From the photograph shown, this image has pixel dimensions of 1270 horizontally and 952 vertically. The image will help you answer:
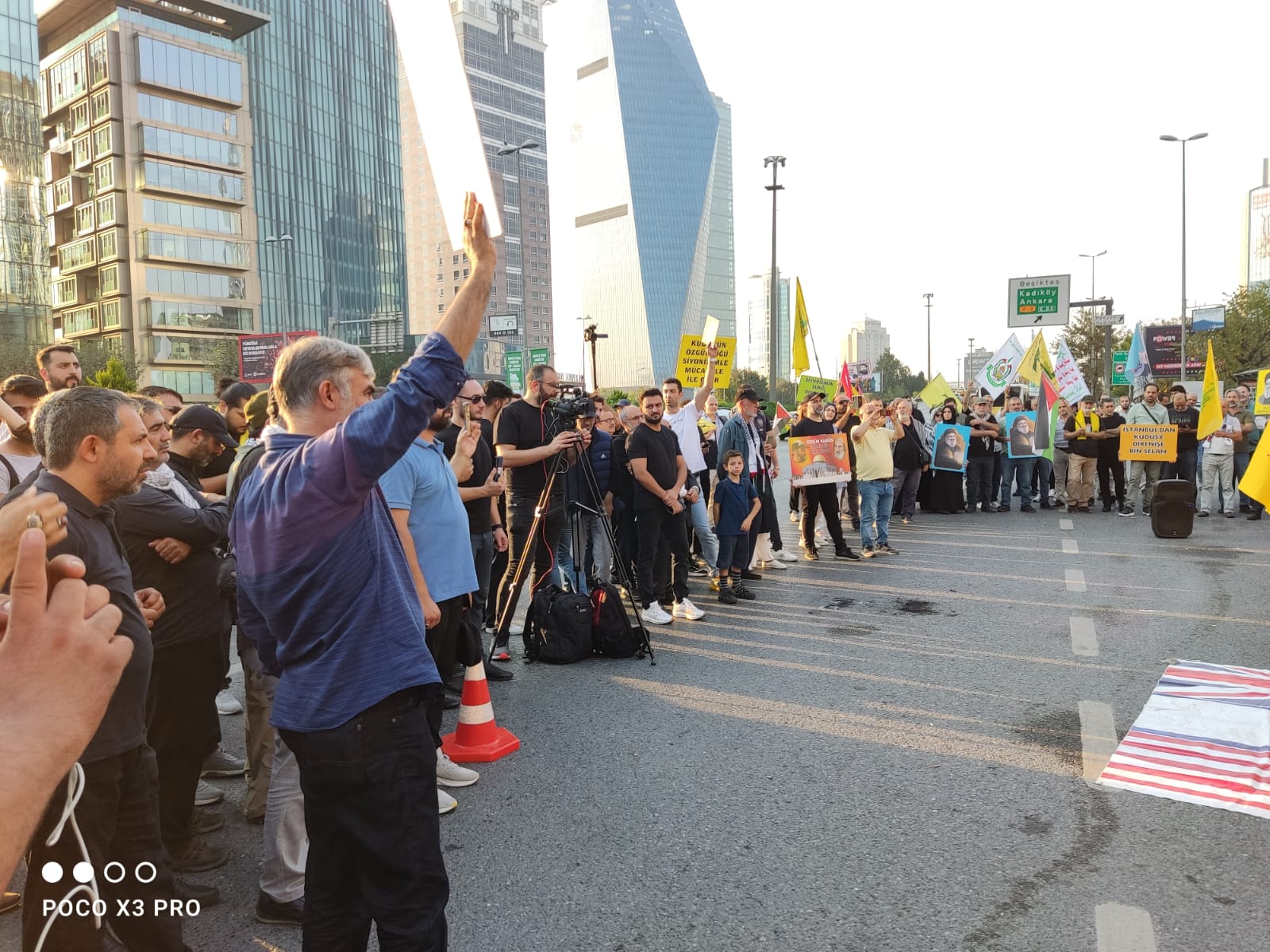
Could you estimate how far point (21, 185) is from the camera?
56.2m

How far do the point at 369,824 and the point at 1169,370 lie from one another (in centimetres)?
5512

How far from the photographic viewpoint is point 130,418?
2.69 m

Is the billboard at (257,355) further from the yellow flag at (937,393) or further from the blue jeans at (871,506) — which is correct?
the blue jeans at (871,506)

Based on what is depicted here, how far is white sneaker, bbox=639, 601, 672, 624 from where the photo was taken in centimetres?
745

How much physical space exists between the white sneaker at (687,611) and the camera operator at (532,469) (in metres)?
1.30

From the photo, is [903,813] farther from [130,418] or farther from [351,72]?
[351,72]

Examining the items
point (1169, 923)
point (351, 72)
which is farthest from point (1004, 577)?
point (351, 72)

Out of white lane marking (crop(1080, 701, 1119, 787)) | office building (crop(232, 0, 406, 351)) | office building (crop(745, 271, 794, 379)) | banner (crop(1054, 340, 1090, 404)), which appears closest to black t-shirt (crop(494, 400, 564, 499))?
white lane marking (crop(1080, 701, 1119, 787))

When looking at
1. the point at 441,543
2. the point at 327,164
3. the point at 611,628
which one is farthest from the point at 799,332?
the point at 327,164

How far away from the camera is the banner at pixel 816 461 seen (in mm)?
10500

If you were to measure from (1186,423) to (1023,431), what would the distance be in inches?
96.0

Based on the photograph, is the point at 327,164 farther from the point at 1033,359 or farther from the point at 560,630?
the point at 560,630

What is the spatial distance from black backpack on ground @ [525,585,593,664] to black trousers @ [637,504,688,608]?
1.18m

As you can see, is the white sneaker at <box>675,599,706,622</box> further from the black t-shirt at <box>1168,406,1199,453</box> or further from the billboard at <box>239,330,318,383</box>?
the billboard at <box>239,330,318,383</box>
